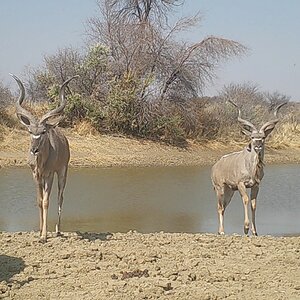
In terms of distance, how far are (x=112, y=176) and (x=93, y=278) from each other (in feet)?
53.7

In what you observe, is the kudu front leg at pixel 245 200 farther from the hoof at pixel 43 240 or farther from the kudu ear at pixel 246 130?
the hoof at pixel 43 240

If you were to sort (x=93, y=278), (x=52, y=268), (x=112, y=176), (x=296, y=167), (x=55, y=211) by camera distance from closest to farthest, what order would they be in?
(x=93, y=278) < (x=52, y=268) < (x=55, y=211) < (x=112, y=176) < (x=296, y=167)

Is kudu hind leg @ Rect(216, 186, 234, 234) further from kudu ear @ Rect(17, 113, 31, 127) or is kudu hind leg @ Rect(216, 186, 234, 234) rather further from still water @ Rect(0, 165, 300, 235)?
kudu ear @ Rect(17, 113, 31, 127)

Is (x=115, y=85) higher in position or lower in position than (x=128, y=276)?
higher

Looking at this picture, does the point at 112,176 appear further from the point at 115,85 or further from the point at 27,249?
the point at 27,249

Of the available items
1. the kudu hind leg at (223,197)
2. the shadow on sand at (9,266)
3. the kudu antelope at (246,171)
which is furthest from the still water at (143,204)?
the shadow on sand at (9,266)

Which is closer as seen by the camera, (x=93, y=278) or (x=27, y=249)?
(x=93, y=278)

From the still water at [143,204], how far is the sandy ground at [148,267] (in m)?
3.19

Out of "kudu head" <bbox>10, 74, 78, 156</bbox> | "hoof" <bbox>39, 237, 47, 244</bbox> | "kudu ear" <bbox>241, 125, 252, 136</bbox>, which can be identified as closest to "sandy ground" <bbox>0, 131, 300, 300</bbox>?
"hoof" <bbox>39, 237, 47, 244</bbox>

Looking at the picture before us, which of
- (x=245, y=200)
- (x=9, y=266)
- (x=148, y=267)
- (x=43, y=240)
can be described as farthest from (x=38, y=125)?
(x=245, y=200)

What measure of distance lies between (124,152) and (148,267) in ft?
73.6

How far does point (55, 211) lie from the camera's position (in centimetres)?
1608

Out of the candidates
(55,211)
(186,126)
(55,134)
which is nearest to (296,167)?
(186,126)

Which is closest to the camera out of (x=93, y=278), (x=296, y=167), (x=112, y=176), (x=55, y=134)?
(x=93, y=278)
